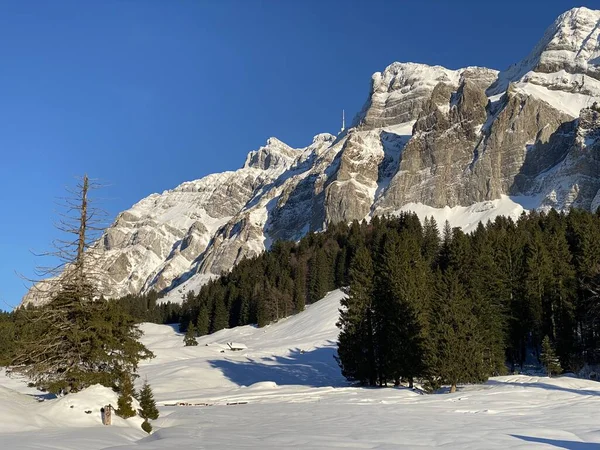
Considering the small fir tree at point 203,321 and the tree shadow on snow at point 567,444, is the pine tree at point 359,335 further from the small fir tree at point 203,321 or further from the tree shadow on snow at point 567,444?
the small fir tree at point 203,321

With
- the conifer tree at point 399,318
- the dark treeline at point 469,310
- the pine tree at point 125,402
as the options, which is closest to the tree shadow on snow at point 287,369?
the dark treeline at point 469,310

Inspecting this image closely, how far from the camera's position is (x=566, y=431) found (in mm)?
15180

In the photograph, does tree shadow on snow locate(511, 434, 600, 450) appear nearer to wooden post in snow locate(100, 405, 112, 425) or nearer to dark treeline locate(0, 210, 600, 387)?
wooden post in snow locate(100, 405, 112, 425)

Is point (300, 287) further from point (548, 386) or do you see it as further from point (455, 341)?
point (548, 386)

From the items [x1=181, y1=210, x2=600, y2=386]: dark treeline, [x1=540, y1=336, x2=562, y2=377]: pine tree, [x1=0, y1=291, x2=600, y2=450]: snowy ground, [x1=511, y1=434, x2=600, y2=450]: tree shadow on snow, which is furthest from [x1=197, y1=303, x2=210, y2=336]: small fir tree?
[x1=511, y1=434, x2=600, y2=450]: tree shadow on snow

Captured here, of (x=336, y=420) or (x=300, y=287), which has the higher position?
(x=300, y=287)

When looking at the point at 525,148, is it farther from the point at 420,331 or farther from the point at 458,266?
the point at 420,331

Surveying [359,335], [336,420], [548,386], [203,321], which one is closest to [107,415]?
[336,420]

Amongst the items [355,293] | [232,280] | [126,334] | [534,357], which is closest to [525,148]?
[232,280]

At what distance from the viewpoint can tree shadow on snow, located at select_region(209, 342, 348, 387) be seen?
4847cm

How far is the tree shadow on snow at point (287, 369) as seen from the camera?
159 feet

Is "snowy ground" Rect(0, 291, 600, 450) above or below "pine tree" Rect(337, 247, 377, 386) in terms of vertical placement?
below

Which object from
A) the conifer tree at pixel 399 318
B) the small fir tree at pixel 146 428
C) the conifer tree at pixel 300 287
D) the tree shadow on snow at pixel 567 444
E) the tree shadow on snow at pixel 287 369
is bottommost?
the tree shadow on snow at pixel 287 369

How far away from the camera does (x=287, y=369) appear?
53.5 m
